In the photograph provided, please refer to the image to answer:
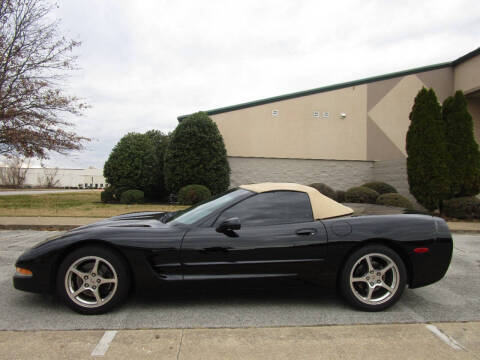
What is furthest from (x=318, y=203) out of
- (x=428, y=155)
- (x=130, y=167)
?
(x=130, y=167)

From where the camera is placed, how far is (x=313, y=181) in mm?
17422

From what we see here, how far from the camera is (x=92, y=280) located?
325cm

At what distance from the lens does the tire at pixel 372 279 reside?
11.3 ft

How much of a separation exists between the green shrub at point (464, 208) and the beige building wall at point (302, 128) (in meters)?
6.29

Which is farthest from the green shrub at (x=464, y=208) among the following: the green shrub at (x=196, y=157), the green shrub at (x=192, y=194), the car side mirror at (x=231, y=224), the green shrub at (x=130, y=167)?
the green shrub at (x=130, y=167)

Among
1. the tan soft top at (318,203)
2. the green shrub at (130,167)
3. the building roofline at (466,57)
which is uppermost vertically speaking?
the building roofline at (466,57)

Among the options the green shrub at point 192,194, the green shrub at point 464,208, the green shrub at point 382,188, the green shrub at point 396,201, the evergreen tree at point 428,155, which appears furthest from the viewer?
the green shrub at point 382,188

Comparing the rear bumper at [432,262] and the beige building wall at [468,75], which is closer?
the rear bumper at [432,262]

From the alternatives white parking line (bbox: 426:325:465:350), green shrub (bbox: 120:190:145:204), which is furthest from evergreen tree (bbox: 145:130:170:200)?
white parking line (bbox: 426:325:465:350)

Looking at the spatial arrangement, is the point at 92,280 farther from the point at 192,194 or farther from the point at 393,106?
the point at 393,106

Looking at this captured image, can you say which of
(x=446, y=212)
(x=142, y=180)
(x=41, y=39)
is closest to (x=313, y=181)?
(x=446, y=212)

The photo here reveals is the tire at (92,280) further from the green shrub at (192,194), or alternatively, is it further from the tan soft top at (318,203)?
the green shrub at (192,194)

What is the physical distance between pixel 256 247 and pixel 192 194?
10.7 meters

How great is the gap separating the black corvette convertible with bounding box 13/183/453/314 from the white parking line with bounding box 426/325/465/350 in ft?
1.45
